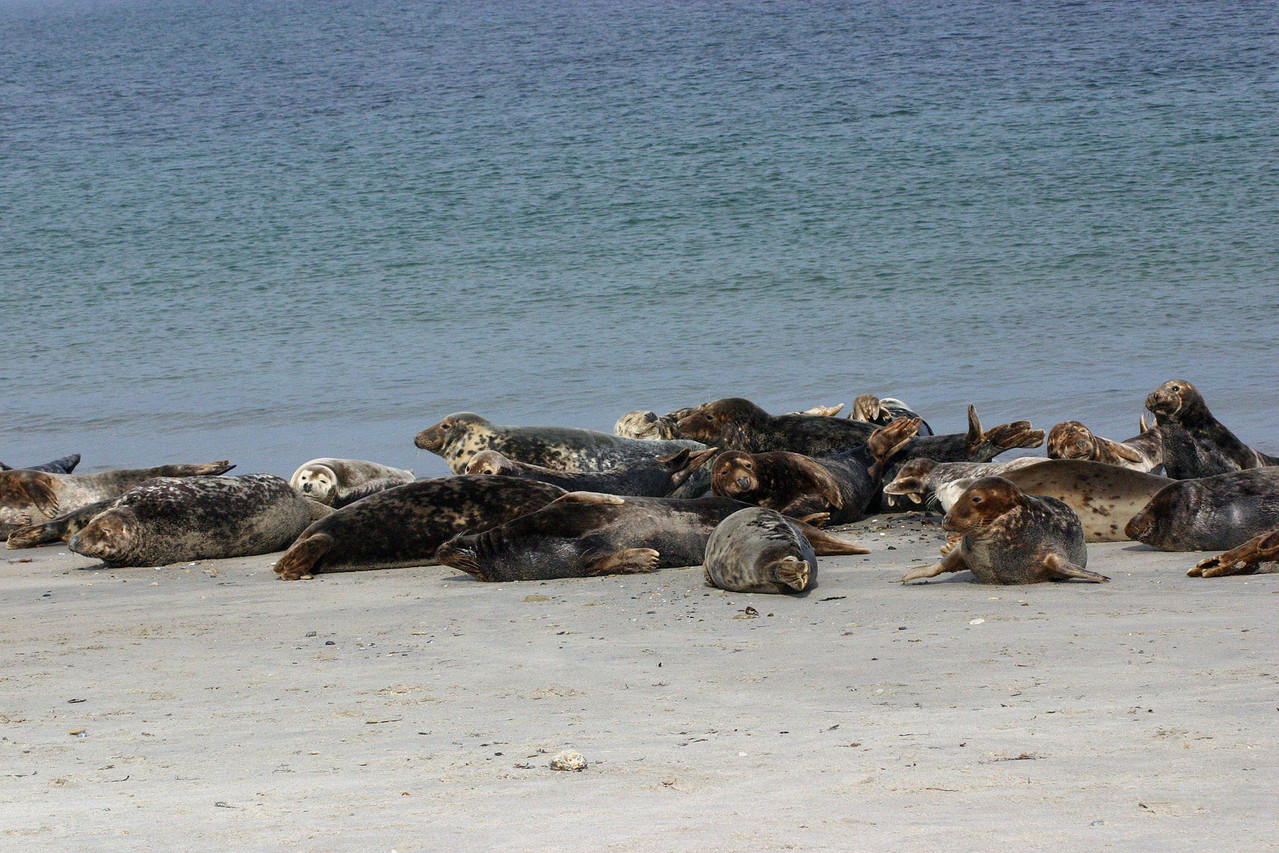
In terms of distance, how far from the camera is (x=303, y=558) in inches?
249

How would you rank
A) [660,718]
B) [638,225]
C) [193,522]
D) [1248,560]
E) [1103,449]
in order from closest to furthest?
[660,718], [1248,560], [193,522], [1103,449], [638,225]

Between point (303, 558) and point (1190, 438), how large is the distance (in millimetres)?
4522

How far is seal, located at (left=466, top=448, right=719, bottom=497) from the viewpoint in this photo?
24.1ft

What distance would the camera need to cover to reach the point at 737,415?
28.7 ft

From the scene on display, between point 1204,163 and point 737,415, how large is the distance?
23.1 metres

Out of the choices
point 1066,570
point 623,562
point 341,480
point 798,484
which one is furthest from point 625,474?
point 1066,570

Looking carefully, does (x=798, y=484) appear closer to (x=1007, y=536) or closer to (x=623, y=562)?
(x=623, y=562)

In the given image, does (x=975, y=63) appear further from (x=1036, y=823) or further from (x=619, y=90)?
(x=1036, y=823)

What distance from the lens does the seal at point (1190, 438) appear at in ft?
24.0

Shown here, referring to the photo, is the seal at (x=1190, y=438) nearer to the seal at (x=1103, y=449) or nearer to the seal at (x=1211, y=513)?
the seal at (x=1103, y=449)

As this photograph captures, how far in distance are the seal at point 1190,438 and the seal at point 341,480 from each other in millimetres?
4156

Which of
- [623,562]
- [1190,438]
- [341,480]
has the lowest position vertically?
[623,562]

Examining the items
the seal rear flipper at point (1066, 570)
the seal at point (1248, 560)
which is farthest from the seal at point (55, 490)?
the seal at point (1248, 560)

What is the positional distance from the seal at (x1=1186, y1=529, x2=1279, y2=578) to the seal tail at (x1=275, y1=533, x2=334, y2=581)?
12.0 feet
